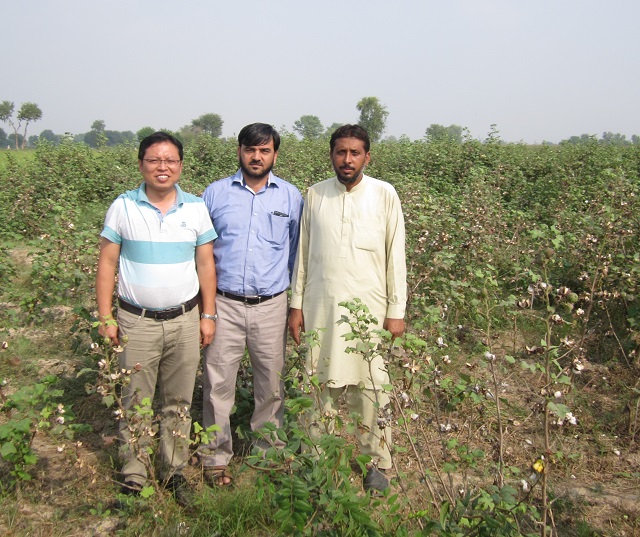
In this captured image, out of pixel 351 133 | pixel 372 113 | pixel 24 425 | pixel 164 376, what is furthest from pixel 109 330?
pixel 372 113

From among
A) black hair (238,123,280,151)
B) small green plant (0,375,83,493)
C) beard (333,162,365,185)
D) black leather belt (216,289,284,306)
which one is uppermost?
black hair (238,123,280,151)

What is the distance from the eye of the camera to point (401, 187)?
20.9 ft

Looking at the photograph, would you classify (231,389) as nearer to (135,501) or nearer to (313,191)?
(135,501)

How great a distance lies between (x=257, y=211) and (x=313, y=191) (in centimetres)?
30

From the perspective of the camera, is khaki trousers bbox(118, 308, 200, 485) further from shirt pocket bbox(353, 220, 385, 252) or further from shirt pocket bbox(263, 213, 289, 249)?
shirt pocket bbox(353, 220, 385, 252)

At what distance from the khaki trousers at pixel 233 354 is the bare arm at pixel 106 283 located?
0.51 meters

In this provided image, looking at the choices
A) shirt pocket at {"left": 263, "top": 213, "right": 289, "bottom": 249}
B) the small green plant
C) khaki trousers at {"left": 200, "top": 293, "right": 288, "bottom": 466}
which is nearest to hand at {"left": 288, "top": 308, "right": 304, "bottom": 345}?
khaki trousers at {"left": 200, "top": 293, "right": 288, "bottom": 466}

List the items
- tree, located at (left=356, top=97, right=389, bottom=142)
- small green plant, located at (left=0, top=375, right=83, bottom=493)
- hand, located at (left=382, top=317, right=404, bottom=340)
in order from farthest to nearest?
tree, located at (left=356, top=97, right=389, bottom=142), hand, located at (left=382, top=317, right=404, bottom=340), small green plant, located at (left=0, top=375, right=83, bottom=493)

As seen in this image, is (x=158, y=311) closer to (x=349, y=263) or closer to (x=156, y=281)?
(x=156, y=281)

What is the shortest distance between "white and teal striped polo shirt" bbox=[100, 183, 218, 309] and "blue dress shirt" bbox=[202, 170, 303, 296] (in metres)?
0.22

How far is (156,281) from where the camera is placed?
99.8 inches

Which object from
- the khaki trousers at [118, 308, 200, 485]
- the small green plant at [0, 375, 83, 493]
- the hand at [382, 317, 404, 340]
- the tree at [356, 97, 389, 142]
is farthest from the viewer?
the tree at [356, 97, 389, 142]

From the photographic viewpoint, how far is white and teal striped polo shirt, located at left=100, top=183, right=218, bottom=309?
98.9 inches

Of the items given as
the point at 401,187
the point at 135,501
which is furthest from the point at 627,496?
the point at 401,187
